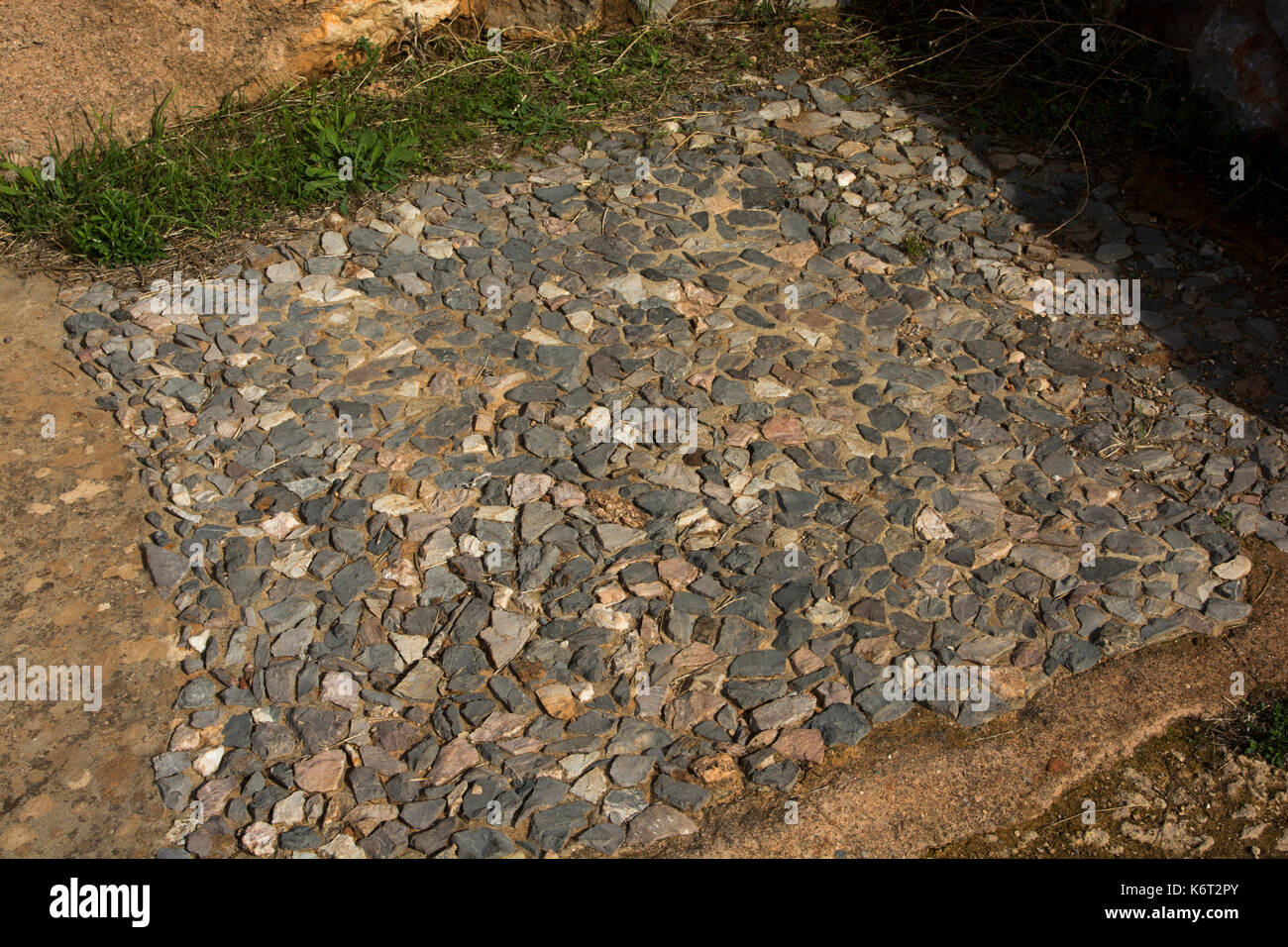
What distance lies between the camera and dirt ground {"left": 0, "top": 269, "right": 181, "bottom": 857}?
3396 mm

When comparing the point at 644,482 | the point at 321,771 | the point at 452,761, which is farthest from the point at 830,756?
the point at 321,771

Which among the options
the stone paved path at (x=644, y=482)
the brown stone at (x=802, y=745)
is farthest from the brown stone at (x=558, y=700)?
the brown stone at (x=802, y=745)

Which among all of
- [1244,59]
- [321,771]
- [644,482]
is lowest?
[321,771]

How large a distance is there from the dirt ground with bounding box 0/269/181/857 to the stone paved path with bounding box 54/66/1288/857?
0.37 ft

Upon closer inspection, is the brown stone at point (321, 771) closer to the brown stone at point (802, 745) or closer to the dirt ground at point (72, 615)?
the dirt ground at point (72, 615)

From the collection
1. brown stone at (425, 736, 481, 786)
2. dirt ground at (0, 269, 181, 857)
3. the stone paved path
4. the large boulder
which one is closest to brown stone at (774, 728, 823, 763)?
the stone paved path

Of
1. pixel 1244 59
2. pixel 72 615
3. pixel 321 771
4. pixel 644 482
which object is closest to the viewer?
pixel 321 771

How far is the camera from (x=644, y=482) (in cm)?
437

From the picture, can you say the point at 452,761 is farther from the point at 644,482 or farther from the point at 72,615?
the point at 72,615

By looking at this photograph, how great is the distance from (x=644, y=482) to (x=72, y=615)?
2.02 m

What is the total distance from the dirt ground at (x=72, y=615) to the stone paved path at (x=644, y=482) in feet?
0.37

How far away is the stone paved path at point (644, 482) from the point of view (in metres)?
3.58

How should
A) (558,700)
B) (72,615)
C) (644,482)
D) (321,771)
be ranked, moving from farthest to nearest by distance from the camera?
(644,482)
(72,615)
(558,700)
(321,771)

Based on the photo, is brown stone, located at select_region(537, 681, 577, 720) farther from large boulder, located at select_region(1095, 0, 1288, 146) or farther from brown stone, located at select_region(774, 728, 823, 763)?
large boulder, located at select_region(1095, 0, 1288, 146)
